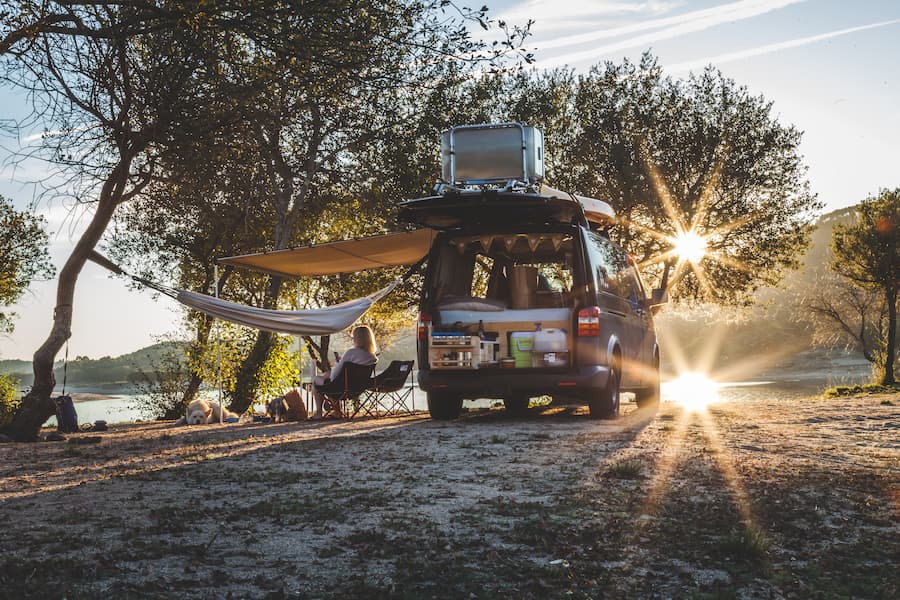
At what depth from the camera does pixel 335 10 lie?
6.73m

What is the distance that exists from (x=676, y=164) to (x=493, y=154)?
12152 mm

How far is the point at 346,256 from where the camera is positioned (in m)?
12.5

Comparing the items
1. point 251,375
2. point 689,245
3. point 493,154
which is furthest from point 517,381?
point 689,245

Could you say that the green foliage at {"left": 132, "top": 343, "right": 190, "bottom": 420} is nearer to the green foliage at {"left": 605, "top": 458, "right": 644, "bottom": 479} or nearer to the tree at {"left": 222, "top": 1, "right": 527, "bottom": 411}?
the tree at {"left": 222, "top": 1, "right": 527, "bottom": 411}

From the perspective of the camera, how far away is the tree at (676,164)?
20.6m

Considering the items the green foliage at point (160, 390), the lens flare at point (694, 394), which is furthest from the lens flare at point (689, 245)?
the green foliage at point (160, 390)

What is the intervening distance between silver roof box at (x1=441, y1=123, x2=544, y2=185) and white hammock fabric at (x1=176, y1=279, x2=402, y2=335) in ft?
7.39

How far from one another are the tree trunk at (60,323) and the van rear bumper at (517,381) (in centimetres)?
425

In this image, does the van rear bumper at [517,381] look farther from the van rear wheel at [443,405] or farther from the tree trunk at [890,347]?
the tree trunk at [890,347]

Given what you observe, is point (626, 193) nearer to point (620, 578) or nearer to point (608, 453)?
point (608, 453)

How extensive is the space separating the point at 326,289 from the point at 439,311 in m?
14.1

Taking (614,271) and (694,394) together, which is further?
(694,394)

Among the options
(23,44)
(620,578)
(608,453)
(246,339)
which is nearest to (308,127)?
(246,339)

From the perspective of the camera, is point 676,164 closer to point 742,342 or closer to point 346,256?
point 346,256
